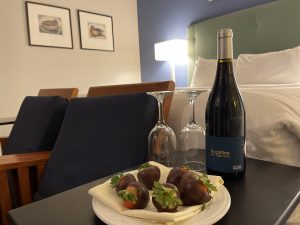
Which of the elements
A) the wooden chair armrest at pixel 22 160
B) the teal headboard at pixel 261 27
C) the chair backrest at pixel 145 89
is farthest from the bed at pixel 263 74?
the wooden chair armrest at pixel 22 160

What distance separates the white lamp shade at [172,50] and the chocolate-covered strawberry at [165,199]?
111 inches

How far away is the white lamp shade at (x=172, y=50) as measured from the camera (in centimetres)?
308

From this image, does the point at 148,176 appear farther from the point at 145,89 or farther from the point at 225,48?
the point at 145,89

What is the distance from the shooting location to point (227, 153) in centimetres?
57

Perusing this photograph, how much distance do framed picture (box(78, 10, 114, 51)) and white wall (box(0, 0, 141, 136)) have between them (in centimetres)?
6

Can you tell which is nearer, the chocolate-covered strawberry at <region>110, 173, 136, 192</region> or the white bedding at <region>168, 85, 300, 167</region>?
the chocolate-covered strawberry at <region>110, 173, 136, 192</region>

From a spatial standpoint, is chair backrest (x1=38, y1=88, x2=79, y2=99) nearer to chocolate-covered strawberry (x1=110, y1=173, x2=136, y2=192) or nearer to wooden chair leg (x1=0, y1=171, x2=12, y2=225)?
wooden chair leg (x1=0, y1=171, x2=12, y2=225)

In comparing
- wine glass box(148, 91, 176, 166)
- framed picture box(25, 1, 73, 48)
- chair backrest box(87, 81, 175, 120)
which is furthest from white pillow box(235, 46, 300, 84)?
framed picture box(25, 1, 73, 48)

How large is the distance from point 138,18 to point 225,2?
1492 mm

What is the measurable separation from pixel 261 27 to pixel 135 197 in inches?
106

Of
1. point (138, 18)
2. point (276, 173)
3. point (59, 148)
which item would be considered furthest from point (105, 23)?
point (276, 173)

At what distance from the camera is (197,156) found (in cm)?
82

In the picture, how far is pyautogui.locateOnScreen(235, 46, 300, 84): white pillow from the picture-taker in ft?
6.44

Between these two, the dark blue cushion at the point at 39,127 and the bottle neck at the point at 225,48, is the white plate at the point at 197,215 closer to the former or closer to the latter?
the bottle neck at the point at 225,48
